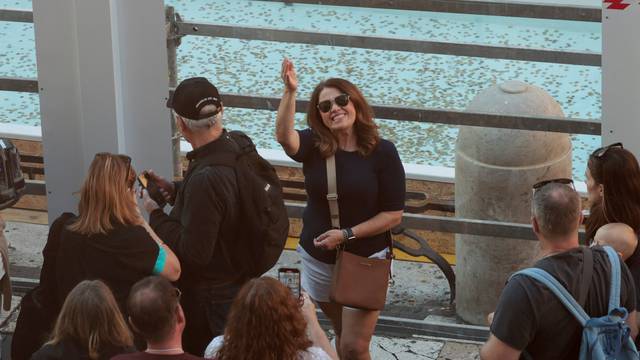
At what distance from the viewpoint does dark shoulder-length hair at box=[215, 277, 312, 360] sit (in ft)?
10.8

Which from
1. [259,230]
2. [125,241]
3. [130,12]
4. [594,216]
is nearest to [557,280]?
[594,216]

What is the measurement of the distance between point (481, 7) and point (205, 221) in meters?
2.08

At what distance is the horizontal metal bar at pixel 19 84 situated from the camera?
613 centimetres

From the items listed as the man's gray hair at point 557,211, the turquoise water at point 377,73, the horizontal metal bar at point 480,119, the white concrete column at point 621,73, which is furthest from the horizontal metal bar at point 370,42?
the man's gray hair at point 557,211

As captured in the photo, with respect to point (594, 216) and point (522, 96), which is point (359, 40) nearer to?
point (522, 96)

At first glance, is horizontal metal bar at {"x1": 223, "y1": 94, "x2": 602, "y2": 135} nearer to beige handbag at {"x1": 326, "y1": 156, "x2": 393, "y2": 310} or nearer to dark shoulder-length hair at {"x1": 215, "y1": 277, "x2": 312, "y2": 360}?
beige handbag at {"x1": 326, "y1": 156, "x2": 393, "y2": 310}

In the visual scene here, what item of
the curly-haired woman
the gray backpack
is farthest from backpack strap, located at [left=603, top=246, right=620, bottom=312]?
the curly-haired woman

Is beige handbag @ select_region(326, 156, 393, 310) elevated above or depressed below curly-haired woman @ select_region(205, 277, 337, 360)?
below

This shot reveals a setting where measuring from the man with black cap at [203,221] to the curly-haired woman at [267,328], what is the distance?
875 millimetres

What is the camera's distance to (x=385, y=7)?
5582 mm

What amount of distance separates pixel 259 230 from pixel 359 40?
1.77 meters

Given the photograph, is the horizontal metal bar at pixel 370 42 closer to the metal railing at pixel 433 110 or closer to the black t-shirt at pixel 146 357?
the metal railing at pixel 433 110

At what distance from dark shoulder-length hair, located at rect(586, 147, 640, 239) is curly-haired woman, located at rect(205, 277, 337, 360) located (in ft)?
4.22

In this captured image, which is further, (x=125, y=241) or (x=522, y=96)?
(x=522, y=96)
